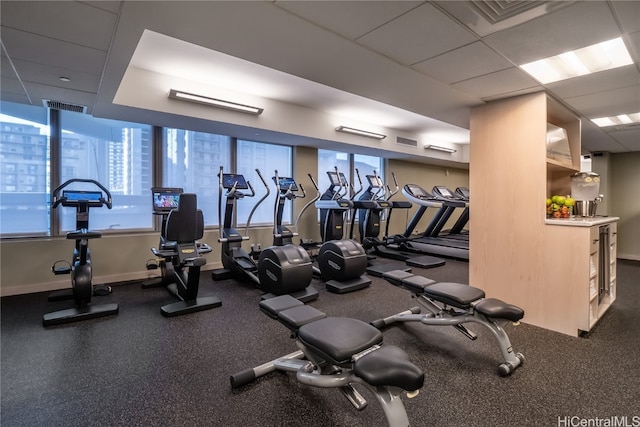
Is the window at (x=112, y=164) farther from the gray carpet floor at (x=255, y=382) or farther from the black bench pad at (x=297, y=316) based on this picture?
the black bench pad at (x=297, y=316)

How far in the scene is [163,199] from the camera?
4301mm

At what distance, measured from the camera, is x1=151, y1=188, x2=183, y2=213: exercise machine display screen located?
4242 millimetres

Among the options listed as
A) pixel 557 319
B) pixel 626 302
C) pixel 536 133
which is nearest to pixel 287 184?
pixel 536 133

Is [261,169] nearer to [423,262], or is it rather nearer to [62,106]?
[62,106]

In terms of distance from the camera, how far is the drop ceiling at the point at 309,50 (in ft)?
6.30

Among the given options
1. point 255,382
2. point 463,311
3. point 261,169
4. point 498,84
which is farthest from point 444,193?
point 255,382

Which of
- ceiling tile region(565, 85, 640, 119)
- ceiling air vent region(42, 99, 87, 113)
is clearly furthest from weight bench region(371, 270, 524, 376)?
ceiling air vent region(42, 99, 87, 113)

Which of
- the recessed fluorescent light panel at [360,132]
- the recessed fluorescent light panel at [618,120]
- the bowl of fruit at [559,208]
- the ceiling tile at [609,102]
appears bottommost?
the bowl of fruit at [559,208]

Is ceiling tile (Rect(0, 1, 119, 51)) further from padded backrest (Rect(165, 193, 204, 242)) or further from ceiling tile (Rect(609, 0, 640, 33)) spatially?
ceiling tile (Rect(609, 0, 640, 33))

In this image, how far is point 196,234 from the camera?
368 cm

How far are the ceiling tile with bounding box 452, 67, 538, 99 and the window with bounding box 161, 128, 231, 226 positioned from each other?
4118 millimetres

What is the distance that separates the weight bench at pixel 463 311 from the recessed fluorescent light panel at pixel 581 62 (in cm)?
199

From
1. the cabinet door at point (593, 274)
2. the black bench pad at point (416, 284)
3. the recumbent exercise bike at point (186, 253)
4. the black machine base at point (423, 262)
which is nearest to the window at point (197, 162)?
the recumbent exercise bike at point (186, 253)

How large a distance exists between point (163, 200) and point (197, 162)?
1.33m
